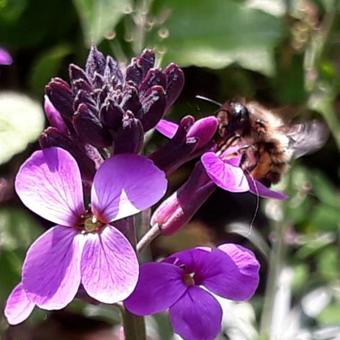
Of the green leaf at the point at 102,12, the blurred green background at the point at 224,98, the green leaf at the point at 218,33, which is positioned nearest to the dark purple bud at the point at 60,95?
the blurred green background at the point at 224,98

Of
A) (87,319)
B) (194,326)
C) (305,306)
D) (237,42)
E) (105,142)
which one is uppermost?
(105,142)

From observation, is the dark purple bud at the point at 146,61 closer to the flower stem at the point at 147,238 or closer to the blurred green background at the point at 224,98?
the flower stem at the point at 147,238

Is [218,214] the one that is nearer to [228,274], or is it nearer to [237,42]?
[237,42]

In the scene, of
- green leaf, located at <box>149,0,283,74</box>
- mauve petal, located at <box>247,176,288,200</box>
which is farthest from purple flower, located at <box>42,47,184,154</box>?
green leaf, located at <box>149,0,283,74</box>

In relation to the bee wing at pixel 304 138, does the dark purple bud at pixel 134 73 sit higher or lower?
higher

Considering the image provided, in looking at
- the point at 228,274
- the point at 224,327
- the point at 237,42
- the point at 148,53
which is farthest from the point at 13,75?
the point at 228,274

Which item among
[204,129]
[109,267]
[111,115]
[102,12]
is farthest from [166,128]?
[102,12]

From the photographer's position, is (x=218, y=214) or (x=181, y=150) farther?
(x=218, y=214)

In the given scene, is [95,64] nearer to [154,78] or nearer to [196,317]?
[154,78]
